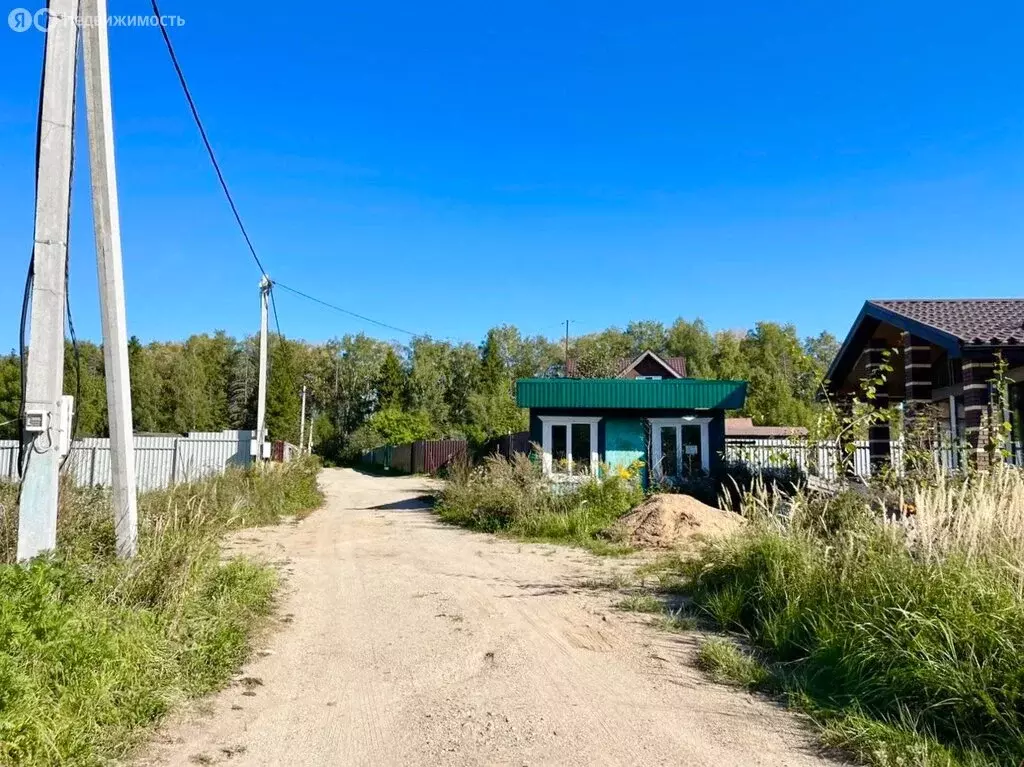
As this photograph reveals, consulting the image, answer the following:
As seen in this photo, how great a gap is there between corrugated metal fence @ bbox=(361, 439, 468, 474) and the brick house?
2221 cm

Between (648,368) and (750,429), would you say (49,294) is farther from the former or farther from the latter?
(750,429)

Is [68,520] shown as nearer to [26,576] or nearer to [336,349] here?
[26,576]

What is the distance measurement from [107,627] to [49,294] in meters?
2.86

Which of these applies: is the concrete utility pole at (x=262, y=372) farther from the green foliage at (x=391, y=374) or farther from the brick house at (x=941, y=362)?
the green foliage at (x=391, y=374)

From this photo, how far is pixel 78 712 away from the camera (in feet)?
12.4

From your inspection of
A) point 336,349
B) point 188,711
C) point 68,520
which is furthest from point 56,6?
point 336,349

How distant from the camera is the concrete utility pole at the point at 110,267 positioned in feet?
21.9

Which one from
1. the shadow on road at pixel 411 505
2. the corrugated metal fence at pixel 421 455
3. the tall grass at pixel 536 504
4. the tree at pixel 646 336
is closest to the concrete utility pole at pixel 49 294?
the tall grass at pixel 536 504

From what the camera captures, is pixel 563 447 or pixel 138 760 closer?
pixel 138 760

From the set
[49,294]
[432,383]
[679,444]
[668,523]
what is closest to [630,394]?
[679,444]

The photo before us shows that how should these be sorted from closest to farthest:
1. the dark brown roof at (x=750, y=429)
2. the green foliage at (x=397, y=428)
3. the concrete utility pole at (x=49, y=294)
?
1. the concrete utility pole at (x=49, y=294)
2. the dark brown roof at (x=750, y=429)
3. the green foliage at (x=397, y=428)

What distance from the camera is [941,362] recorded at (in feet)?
50.1

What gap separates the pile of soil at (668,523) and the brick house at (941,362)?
10.5ft

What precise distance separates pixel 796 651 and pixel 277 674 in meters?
3.86
